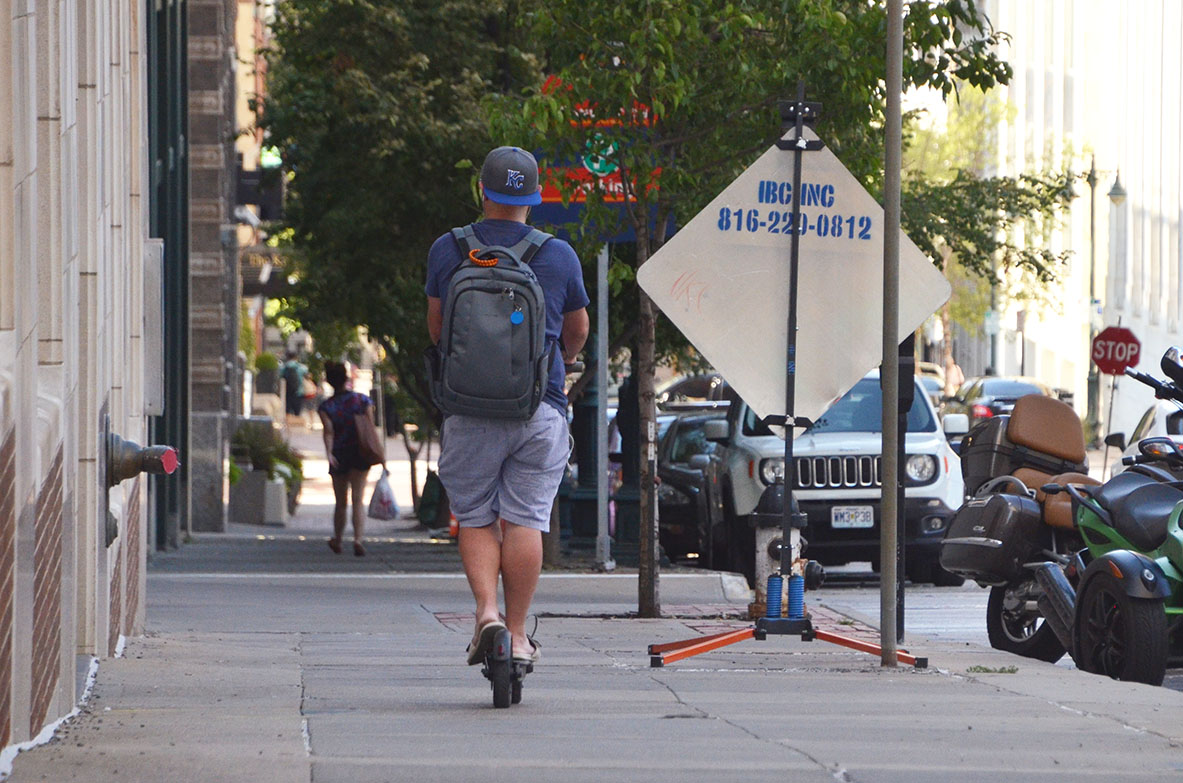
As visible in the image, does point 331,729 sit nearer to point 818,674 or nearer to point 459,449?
point 459,449

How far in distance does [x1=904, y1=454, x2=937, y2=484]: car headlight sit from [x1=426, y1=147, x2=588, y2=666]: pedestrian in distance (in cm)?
1046

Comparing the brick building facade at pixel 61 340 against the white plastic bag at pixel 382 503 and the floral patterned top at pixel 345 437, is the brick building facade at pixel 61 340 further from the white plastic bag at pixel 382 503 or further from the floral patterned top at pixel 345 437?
the white plastic bag at pixel 382 503

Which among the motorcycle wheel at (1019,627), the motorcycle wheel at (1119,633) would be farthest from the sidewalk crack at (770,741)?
the motorcycle wheel at (1019,627)

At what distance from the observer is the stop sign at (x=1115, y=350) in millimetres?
34938

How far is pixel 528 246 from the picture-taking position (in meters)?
6.78

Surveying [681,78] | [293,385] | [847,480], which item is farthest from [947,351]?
[681,78]

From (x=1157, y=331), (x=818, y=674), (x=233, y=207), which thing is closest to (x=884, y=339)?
(x=818, y=674)

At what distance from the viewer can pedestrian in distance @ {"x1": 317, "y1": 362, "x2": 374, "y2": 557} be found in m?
18.6

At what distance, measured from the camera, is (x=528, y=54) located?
737 inches

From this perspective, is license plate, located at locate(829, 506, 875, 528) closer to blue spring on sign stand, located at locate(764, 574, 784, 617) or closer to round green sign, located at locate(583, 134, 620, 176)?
round green sign, located at locate(583, 134, 620, 176)

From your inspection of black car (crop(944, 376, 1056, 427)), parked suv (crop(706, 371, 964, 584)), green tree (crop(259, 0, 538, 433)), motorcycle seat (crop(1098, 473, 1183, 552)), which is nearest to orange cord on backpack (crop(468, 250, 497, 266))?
motorcycle seat (crop(1098, 473, 1183, 552))

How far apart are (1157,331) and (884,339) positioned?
50.8 m

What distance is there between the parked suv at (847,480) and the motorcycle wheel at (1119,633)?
22.6 ft

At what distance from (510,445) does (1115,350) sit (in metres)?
Result: 29.7
